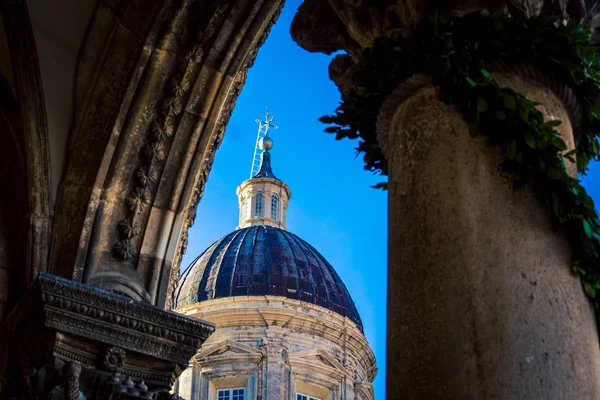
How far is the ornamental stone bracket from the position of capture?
18.2ft

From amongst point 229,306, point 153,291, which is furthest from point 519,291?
point 229,306

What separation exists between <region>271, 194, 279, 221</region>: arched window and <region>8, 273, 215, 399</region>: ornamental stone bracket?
1460 inches

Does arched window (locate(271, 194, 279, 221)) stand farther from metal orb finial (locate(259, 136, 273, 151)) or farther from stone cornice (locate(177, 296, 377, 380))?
stone cornice (locate(177, 296, 377, 380))

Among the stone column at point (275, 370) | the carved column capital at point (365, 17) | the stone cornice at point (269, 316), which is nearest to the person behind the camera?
the carved column capital at point (365, 17)

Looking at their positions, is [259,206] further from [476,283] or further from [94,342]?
[476,283]

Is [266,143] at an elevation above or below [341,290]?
above

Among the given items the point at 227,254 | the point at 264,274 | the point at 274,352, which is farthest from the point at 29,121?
the point at 227,254

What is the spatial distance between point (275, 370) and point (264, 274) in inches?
160

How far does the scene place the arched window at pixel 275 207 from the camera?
142ft

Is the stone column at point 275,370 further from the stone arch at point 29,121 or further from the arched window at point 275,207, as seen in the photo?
the stone arch at point 29,121

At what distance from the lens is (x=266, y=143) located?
48656mm

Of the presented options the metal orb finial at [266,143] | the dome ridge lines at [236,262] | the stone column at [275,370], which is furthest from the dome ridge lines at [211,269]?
the metal orb finial at [266,143]

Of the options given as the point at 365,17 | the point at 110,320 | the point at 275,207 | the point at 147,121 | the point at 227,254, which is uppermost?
the point at 275,207

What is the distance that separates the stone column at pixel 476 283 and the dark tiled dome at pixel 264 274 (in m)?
34.1
